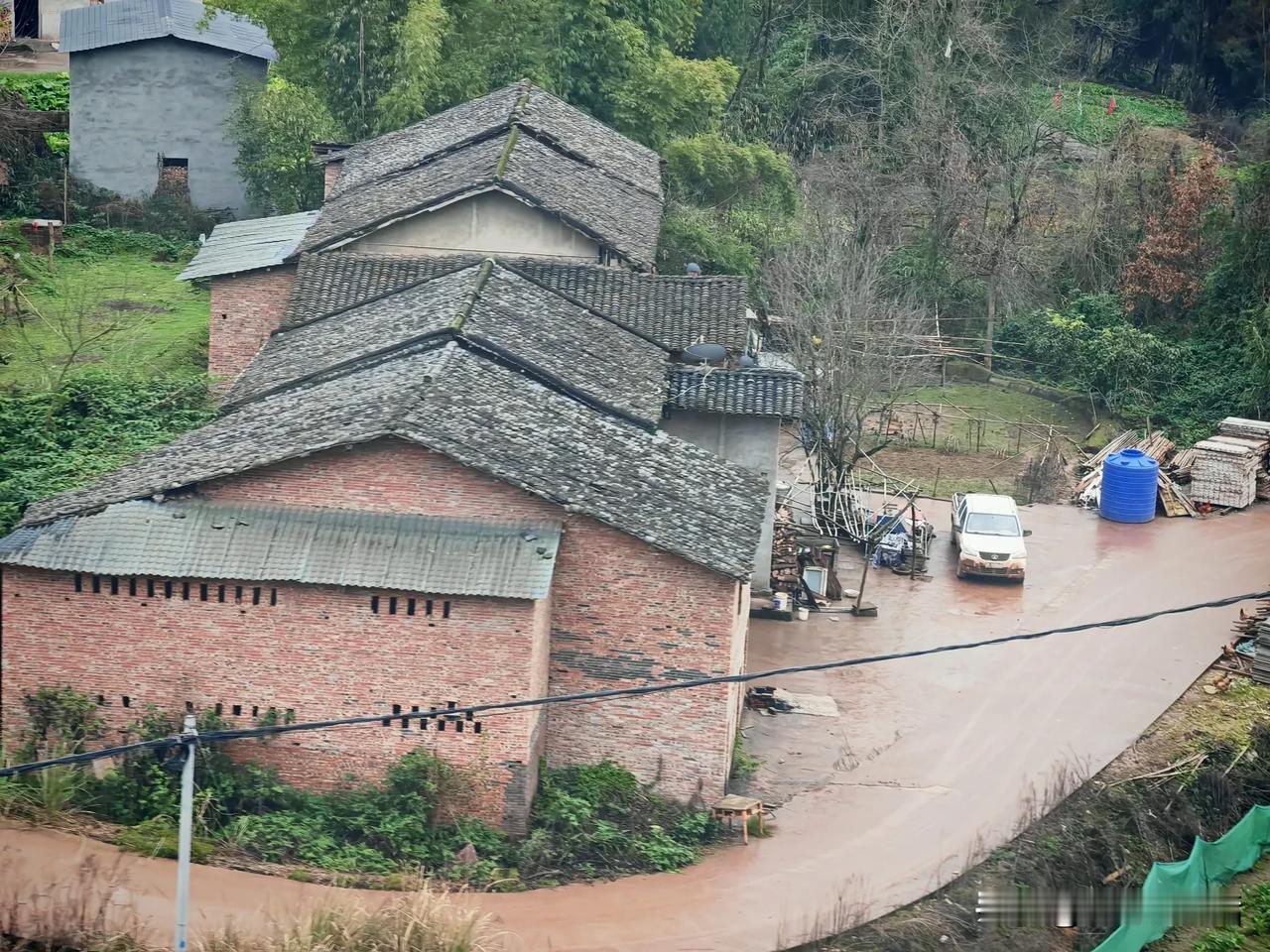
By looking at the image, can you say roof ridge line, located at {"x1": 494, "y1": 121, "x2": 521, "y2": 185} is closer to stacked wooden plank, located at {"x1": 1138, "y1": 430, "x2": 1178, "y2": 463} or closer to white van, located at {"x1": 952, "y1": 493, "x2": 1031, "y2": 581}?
white van, located at {"x1": 952, "y1": 493, "x2": 1031, "y2": 581}

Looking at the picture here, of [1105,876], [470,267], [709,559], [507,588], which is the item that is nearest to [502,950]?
[507,588]

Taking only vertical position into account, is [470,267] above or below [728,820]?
above

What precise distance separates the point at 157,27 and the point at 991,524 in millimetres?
25343

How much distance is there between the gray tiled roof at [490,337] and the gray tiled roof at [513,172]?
190cm

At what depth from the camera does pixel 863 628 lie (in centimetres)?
2619

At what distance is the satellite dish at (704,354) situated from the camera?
26.1m

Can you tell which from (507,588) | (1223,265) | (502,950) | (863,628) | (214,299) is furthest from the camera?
(1223,265)

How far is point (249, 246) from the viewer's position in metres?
30.7

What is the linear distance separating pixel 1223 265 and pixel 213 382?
24659 millimetres

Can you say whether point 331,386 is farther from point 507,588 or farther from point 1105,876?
point 1105,876

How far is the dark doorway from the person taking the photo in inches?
2190

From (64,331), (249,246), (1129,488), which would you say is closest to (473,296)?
(249,246)

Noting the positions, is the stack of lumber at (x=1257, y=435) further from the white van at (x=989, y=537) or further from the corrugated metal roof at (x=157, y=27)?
the corrugated metal roof at (x=157, y=27)

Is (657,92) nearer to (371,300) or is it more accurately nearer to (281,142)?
(281,142)
